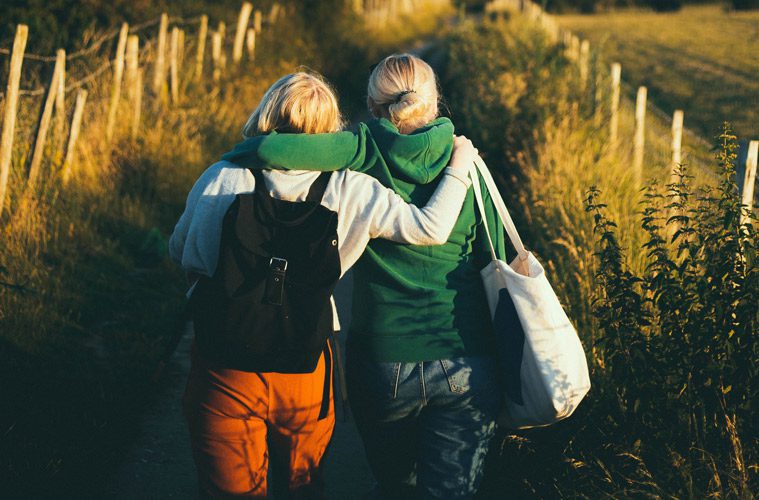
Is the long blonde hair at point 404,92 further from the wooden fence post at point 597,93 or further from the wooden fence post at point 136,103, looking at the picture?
the wooden fence post at point 136,103

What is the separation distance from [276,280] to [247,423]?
0.48 m

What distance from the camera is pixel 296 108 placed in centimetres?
258

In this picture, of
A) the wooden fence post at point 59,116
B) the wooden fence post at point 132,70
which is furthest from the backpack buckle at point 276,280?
the wooden fence post at point 132,70

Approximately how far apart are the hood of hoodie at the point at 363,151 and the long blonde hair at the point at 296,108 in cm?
9

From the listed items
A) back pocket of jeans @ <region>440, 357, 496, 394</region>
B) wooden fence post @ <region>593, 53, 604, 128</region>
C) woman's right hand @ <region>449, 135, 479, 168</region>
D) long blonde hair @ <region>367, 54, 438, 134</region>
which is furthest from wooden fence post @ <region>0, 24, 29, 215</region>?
wooden fence post @ <region>593, 53, 604, 128</region>

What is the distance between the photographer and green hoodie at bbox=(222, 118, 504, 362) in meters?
2.52

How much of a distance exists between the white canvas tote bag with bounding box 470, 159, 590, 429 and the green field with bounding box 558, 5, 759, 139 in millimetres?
7599

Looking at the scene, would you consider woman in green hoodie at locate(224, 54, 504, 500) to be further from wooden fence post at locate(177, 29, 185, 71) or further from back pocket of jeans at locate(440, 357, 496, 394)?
wooden fence post at locate(177, 29, 185, 71)

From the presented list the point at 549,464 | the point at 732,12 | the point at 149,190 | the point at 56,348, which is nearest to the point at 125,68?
the point at 149,190

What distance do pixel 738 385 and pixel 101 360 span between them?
3.50 meters

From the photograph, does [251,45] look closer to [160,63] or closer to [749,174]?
[160,63]

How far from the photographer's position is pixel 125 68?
968cm

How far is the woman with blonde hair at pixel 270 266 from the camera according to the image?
247 cm

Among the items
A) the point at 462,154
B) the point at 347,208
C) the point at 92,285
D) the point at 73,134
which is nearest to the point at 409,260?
the point at 347,208
